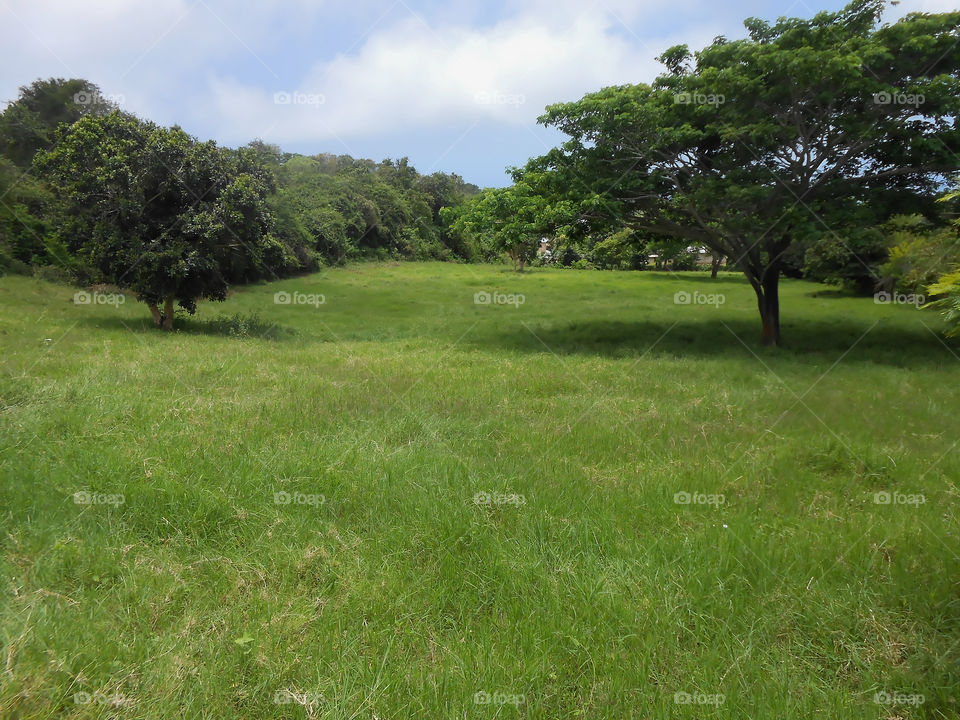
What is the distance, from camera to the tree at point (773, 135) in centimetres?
1416

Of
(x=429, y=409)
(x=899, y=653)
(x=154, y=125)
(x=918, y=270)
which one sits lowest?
(x=899, y=653)

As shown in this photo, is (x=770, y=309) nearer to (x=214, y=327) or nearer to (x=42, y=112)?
(x=214, y=327)

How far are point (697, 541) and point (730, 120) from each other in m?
15.2

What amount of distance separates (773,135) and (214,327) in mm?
19690

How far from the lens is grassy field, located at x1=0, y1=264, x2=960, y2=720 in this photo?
9.70 ft

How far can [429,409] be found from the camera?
8578 millimetres

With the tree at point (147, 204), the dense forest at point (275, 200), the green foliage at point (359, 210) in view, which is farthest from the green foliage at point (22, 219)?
the green foliage at point (359, 210)

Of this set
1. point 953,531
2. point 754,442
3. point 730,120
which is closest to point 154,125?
point 730,120

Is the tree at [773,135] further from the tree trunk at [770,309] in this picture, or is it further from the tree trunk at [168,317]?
the tree trunk at [168,317]

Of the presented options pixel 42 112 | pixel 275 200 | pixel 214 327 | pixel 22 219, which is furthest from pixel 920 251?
pixel 42 112

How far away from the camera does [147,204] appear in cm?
1859

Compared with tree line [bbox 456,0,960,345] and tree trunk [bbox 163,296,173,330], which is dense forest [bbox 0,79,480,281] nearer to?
tree trunk [bbox 163,296,173,330]

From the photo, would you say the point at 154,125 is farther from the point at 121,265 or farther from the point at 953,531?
the point at 953,531

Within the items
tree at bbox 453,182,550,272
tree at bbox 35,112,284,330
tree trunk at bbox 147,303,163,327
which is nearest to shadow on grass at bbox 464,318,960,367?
tree at bbox 453,182,550,272
